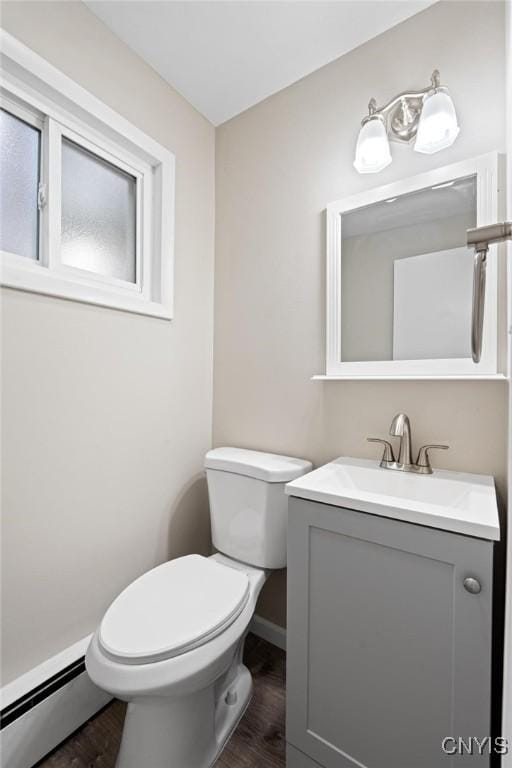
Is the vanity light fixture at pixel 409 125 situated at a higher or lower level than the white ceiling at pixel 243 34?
lower

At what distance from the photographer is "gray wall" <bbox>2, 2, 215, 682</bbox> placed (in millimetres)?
1037

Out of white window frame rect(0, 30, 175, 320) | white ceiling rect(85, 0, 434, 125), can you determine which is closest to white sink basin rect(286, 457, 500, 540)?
white window frame rect(0, 30, 175, 320)

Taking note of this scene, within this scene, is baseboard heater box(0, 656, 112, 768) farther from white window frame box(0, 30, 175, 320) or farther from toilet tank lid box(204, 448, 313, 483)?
white window frame box(0, 30, 175, 320)

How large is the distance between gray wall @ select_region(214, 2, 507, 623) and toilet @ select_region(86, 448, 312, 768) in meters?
0.26

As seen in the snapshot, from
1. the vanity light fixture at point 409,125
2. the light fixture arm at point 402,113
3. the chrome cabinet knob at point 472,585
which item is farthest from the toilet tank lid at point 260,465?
the light fixture arm at point 402,113

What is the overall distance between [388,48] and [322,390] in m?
1.24

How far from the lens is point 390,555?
0.83m

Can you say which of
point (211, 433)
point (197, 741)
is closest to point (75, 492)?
point (211, 433)

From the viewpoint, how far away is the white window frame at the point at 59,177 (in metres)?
1.05

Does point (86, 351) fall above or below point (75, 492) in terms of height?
above

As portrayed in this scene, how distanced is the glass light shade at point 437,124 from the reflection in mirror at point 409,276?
0.12 m

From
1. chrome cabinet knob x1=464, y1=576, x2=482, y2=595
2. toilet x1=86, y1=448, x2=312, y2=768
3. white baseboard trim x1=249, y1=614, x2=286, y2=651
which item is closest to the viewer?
chrome cabinet knob x1=464, y1=576, x2=482, y2=595

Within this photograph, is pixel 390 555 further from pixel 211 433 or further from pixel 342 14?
pixel 342 14

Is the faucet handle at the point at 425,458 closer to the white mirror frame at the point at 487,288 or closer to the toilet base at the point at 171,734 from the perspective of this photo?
the white mirror frame at the point at 487,288
